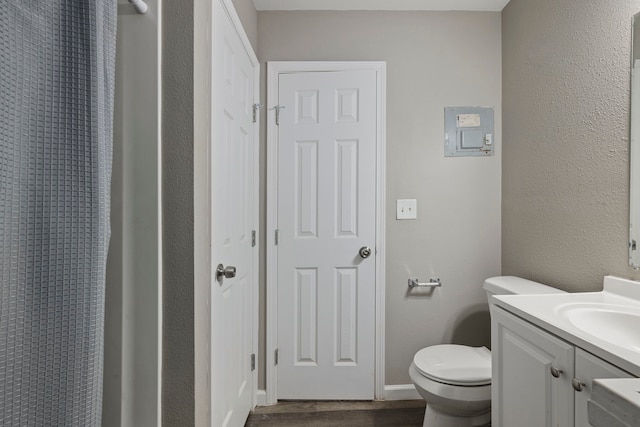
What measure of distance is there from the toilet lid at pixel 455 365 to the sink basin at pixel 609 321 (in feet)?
1.85

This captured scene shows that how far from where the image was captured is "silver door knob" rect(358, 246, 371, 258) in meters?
1.95

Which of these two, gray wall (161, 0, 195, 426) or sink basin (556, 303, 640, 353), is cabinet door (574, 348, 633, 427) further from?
gray wall (161, 0, 195, 426)

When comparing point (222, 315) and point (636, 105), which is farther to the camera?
point (222, 315)

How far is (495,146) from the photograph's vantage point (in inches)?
78.1

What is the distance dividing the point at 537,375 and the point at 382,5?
2.01 meters

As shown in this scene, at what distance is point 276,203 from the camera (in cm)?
195

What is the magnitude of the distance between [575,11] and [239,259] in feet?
6.30

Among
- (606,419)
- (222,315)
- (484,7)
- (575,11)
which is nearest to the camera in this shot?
(606,419)

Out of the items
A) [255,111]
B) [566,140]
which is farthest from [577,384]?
[255,111]

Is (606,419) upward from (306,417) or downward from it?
upward

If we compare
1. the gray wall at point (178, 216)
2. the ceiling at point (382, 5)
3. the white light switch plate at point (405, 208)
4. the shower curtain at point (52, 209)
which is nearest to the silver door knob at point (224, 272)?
the gray wall at point (178, 216)

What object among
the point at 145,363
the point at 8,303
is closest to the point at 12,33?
the point at 8,303

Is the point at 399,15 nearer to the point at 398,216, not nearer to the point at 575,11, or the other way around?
the point at 575,11

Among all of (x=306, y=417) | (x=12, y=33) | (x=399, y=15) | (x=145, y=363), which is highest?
(x=399, y=15)
